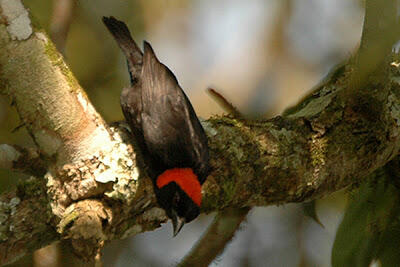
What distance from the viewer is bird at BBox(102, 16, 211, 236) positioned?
304 centimetres

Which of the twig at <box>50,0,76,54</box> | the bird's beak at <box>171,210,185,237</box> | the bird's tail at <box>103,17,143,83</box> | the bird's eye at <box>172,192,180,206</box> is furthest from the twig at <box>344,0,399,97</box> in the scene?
the bird's tail at <box>103,17,143,83</box>

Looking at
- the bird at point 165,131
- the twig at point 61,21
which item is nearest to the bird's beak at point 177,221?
the bird at point 165,131

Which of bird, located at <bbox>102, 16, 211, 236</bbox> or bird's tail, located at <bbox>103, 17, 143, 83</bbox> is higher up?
bird's tail, located at <bbox>103, 17, 143, 83</bbox>

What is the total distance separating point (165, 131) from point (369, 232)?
54.9 inches

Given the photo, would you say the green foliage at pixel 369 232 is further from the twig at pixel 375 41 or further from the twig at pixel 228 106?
the twig at pixel 228 106

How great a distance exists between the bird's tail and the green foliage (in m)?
1.94

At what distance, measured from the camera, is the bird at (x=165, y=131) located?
3.04 meters

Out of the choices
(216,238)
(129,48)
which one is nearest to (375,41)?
(216,238)

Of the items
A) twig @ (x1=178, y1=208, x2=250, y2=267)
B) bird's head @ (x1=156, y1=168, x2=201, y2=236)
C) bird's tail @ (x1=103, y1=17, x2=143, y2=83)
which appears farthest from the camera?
bird's tail @ (x1=103, y1=17, x2=143, y2=83)

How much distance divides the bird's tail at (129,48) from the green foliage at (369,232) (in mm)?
1935

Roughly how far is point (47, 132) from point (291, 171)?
119 cm

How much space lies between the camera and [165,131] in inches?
144

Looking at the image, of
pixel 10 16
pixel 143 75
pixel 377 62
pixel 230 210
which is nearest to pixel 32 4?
pixel 143 75

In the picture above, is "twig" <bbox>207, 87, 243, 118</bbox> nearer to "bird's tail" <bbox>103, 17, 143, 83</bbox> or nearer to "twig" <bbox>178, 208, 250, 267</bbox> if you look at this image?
"twig" <bbox>178, 208, 250, 267</bbox>
